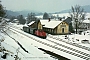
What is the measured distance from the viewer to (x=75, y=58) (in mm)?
20188

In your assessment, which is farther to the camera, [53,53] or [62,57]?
[53,53]

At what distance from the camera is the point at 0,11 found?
82.3 ft

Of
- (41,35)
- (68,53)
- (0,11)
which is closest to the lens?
(68,53)

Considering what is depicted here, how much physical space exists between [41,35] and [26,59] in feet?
82.0

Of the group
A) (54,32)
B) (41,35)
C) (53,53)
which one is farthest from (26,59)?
(54,32)

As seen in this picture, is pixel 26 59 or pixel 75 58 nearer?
pixel 26 59

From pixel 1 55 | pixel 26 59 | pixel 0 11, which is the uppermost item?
pixel 0 11

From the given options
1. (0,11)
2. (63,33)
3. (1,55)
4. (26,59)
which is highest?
(0,11)

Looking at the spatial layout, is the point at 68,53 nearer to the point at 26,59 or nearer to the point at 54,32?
the point at 26,59

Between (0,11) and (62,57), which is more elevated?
(0,11)

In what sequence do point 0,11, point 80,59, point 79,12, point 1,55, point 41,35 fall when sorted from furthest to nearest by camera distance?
point 79,12 < point 41,35 < point 0,11 < point 80,59 < point 1,55

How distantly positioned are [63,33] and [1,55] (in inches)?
1441

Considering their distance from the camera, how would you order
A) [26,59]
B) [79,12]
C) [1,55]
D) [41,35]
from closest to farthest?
[1,55] → [26,59] → [41,35] → [79,12]

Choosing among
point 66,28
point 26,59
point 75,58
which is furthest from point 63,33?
point 26,59
